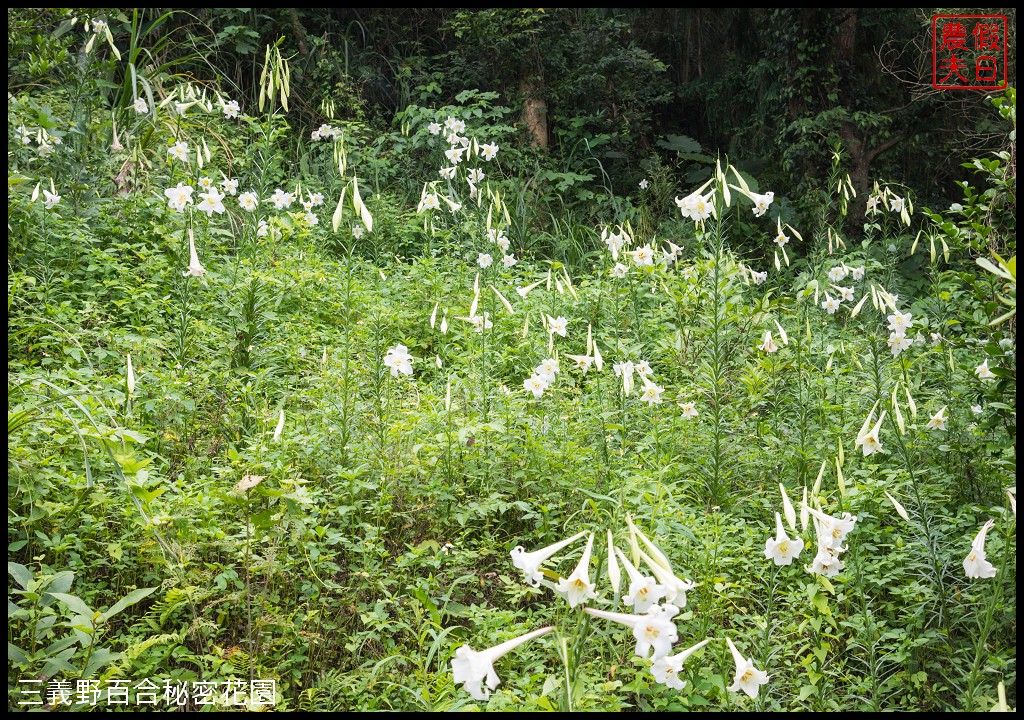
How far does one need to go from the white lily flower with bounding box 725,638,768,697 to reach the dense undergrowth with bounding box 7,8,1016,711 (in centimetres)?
2

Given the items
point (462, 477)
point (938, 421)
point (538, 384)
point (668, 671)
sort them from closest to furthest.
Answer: point (668, 671), point (938, 421), point (462, 477), point (538, 384)

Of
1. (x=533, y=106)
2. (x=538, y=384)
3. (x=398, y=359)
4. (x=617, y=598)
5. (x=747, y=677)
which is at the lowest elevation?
(x=747, y=677)

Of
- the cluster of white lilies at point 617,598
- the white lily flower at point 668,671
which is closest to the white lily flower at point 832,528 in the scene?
the white lily flower at point 668,671

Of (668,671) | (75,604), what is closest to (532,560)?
(668,671)

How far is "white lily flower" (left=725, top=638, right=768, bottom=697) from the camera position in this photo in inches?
73.7

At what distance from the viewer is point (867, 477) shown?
2.89 meters

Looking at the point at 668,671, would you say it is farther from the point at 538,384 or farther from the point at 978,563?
the point at 538,384

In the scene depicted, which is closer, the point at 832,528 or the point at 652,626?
the point at 652,626

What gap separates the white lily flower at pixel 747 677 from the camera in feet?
6.14

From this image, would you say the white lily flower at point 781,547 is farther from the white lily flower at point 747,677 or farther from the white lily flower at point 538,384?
the white lily flower at point 538,384

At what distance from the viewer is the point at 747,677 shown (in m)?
1.93

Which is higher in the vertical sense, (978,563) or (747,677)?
(978,563)

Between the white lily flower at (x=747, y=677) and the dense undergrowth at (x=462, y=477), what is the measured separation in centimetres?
2

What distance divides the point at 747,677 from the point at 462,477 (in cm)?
140
